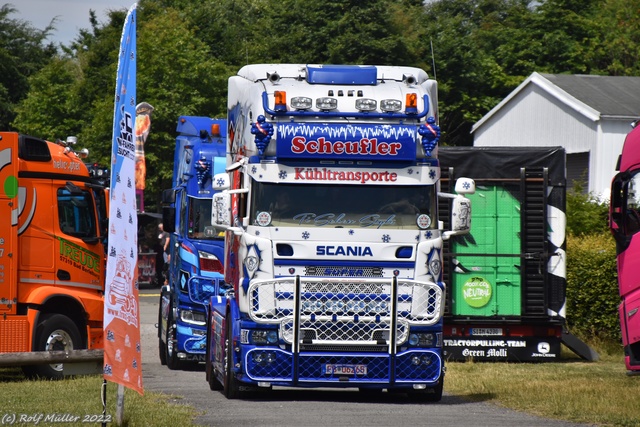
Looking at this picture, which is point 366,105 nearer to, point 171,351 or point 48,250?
point 48,250

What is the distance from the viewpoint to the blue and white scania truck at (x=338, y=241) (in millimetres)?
13508

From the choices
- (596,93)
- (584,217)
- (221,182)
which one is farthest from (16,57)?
(221,182)

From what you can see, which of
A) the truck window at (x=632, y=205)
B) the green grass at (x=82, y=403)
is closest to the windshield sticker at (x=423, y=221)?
the green grass at (x=82, y=403)

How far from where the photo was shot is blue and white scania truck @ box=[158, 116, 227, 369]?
18734 mm

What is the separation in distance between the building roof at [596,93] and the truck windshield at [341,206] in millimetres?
26218

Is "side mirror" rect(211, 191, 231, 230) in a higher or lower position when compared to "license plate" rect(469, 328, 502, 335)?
higher

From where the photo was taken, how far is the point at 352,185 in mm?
13789

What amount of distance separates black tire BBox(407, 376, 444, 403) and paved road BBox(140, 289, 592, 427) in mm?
100

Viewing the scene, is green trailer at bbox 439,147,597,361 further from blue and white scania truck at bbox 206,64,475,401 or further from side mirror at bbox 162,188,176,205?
blue and white scania truck at bbox 206,64,475,401

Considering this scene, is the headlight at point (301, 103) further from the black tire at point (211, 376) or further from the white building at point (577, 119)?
the white building at point (577, 119)

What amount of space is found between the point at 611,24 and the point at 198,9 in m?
20.4

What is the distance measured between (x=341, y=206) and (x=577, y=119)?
2867 cm

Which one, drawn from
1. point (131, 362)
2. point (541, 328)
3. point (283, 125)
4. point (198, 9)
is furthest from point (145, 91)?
point (131, 362)

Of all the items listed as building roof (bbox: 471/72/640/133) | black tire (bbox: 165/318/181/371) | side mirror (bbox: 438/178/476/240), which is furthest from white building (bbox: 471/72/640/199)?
side mirror (bbox: 438/178/476/240)
